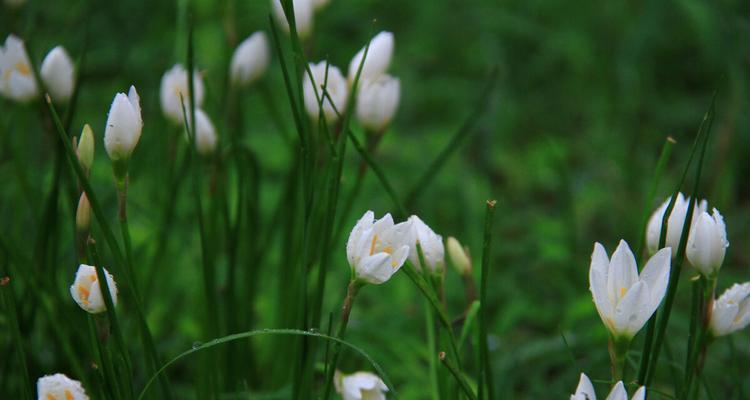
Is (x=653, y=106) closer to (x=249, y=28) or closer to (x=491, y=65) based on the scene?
(x=491, y=65)

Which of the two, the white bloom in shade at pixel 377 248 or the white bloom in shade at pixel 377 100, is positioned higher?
the white bloom in shade at pixel 377 100

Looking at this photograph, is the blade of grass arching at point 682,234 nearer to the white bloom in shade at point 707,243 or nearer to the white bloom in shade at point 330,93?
the white bloom in shade at point 707,243

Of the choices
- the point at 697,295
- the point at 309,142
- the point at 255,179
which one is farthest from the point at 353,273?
the point at 255,179

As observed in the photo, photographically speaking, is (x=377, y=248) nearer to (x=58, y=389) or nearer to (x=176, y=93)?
(x=58, y=389)

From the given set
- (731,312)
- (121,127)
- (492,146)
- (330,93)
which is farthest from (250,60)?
(492,146)

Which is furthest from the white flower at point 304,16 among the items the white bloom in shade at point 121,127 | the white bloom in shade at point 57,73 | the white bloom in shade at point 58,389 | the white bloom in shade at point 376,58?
the white bloom in shade at point 58,389

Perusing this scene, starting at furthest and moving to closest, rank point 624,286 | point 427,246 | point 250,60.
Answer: point 250,60
point 427,246
point 624,286

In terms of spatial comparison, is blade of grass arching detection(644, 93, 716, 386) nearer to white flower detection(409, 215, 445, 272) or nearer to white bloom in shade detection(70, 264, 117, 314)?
white flower detection(409, 215, 445, 272)
